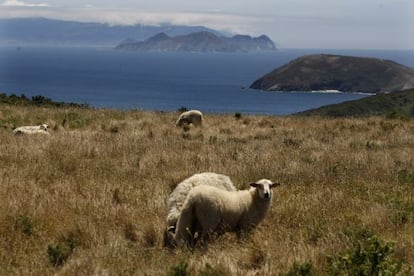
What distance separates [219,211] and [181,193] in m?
1.00

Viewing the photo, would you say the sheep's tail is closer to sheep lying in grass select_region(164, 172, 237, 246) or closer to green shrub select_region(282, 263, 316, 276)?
sheep lying in grass select_region(164, 172, 237, 246)

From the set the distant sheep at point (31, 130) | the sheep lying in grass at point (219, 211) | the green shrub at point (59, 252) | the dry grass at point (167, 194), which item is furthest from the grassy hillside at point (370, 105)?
the green shrub at point (59, 252)

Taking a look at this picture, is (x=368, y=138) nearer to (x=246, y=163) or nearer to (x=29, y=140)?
(x=246, y=163)

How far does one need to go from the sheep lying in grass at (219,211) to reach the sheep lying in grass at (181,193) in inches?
A: 16.2

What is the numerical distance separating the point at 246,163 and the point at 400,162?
13.8 feet

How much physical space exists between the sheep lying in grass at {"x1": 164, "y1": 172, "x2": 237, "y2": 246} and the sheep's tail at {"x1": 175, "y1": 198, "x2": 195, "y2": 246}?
32 cm

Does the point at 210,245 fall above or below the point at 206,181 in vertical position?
below

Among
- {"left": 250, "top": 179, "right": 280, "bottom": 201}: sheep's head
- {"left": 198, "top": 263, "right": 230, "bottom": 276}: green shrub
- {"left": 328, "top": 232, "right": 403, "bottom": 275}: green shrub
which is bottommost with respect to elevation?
{"left": 198, "top": 263, "right": 230, "bottom": 276}: green shrub

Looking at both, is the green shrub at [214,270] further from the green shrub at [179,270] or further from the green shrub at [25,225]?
the green shrub at [25,225]

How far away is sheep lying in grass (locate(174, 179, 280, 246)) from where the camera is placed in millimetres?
6617

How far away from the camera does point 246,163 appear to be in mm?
12891

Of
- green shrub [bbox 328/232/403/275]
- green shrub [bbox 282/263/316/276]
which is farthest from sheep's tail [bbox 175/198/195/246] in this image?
green shrub [bbox 328/232/403/275]

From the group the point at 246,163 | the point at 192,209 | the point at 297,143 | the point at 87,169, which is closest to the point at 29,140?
the point at 87,169

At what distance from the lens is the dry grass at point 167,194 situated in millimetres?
6008
